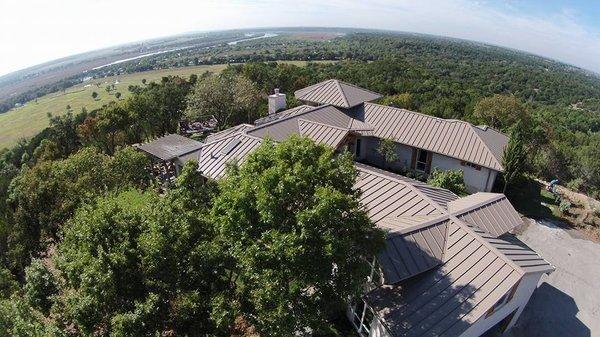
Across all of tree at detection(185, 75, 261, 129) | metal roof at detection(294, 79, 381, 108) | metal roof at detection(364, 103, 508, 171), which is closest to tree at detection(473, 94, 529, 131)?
metal roof at detection(364, 103, 508, 171)

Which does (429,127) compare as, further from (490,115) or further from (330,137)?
(490,115)

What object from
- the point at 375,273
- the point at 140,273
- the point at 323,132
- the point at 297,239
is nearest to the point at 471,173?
the point at 323,132

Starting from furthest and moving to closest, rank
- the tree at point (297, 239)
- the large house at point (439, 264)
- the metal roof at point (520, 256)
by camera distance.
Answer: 1. the metal roof at point (520, 256)
2. the large house at point (439, 264)
3. the tree at point (297, 239)

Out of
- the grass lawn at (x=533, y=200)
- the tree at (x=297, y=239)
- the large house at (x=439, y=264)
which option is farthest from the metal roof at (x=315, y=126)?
→ the tree at (x=297, y=239)

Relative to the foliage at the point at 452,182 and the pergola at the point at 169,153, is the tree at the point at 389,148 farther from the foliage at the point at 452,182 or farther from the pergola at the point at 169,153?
the pergola at the point at 169,153

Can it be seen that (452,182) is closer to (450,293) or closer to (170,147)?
(450,293)

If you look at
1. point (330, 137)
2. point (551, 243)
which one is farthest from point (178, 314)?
point (551, 243)

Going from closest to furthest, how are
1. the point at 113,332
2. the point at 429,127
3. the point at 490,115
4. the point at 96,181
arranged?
the point at 113,332 < the point at 96,181 < the point at 429,127 < the point at 490,115
